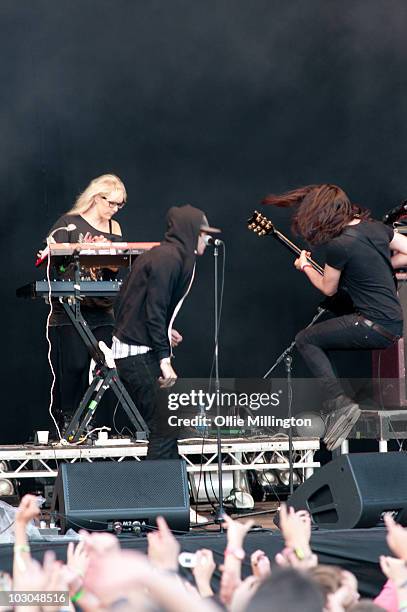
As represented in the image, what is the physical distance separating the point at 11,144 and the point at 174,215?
2.96 meters

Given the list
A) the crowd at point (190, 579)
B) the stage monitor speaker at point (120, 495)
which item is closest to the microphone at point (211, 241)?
the stage monitor speaker at point (120, 495)

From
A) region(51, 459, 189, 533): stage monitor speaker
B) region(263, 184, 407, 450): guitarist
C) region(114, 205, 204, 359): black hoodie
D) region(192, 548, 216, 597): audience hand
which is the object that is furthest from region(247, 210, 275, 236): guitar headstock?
region(192, 548, 216, 597): audience hand

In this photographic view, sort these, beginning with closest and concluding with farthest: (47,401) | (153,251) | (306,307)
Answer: (153,251), (47,401), (306,307)

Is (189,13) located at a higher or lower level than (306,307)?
higher

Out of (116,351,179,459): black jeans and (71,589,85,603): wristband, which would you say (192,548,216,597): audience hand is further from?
(116,351,179,459): black jeans

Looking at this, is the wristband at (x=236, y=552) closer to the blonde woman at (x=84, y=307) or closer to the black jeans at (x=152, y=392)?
the black jeans at (x=152, y=392)

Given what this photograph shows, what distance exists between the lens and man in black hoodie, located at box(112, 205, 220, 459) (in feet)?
15.6

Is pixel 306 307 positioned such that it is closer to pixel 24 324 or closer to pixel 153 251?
pixel 24 324

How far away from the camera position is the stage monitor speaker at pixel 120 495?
406 centimetres

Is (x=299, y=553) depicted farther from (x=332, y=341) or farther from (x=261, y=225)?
(x=261, y=225)

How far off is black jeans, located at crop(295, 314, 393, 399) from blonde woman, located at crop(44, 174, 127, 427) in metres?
1.78

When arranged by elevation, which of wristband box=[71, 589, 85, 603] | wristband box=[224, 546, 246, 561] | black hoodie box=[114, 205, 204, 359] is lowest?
wristband box=[71, 589, 85, 603]

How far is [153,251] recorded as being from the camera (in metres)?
4.89

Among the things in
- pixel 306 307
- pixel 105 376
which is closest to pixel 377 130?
pixel 306 307
